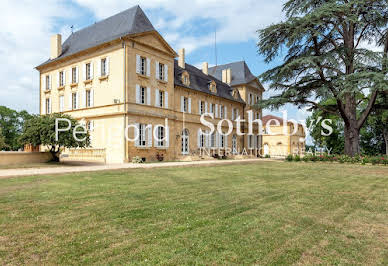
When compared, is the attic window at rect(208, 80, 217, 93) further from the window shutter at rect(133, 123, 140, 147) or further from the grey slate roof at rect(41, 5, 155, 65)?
the window shutter at rect(133, 123, 140, 147)

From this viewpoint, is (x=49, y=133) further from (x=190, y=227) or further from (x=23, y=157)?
(x=190, y=227)

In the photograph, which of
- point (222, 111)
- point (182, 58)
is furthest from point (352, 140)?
point (182, 58)

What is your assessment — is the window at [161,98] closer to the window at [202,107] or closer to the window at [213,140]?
the window at [202,107]

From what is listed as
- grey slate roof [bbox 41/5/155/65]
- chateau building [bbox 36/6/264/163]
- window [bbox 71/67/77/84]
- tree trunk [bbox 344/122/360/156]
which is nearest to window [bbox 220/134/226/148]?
chateau building [bbox 36/6/264/163]

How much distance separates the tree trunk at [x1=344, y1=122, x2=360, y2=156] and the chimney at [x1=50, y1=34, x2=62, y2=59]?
24.9m

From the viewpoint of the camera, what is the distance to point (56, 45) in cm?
2547

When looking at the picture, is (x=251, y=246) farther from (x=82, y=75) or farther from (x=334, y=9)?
(x=82, y=75)

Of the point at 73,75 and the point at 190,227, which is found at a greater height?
the point at 73,75

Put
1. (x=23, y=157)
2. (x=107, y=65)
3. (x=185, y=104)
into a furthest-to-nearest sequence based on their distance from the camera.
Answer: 1. (x=185, y=104)
2. (x=107, y=65)
3. (x=23, y=157)

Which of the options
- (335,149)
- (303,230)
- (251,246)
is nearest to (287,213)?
(303,230)

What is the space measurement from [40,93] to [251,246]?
28216 mm

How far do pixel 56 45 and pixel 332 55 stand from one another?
74.8 ft

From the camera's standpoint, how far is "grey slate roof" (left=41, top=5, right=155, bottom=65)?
21.3 meters

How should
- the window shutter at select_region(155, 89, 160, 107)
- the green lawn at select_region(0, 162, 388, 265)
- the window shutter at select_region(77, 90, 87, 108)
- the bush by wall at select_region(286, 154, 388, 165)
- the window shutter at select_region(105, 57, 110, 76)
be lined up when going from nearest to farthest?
the green lawn at select_region(0, 162, 388, 265) → the bush by wall at select_region(286, 154, 388, 165) → the window shutter at select_region(105, 57, 110, 76) → the window shutter at select_region(155, 89, 160, 107) → the window shutter at select_region(77, 90, 87, 108)
